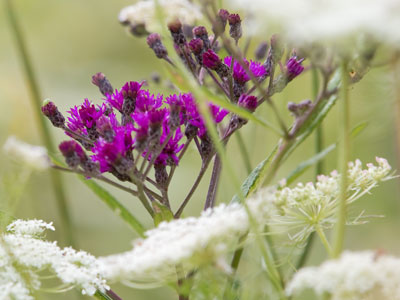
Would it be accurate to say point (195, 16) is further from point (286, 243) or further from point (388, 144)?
point (388, 144)

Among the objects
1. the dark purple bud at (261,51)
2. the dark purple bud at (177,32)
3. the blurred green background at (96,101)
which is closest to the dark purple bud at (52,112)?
the dark purple bud at (177,32)

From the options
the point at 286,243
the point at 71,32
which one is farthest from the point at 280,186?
the point at 71,32

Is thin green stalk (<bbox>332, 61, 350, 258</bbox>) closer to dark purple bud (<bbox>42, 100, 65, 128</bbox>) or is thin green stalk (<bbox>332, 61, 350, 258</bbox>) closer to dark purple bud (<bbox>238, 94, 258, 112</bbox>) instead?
dark purple bud (<bbox>238, 94, 258, 112</bbox>)

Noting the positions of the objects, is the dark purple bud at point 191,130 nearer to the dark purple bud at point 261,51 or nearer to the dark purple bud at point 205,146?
the dark purple bud at point 205,146

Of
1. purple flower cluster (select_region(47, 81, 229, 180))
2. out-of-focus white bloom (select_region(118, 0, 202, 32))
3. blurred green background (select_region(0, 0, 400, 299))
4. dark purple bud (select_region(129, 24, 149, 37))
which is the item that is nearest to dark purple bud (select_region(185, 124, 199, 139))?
purple flower cluster (select_region(47, 81, 229, 180))

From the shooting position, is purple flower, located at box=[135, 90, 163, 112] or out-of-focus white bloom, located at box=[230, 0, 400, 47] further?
purple flower, located at box=[135, 90, 163, 112]

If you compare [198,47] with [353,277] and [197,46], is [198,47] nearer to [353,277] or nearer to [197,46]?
[197,46]
